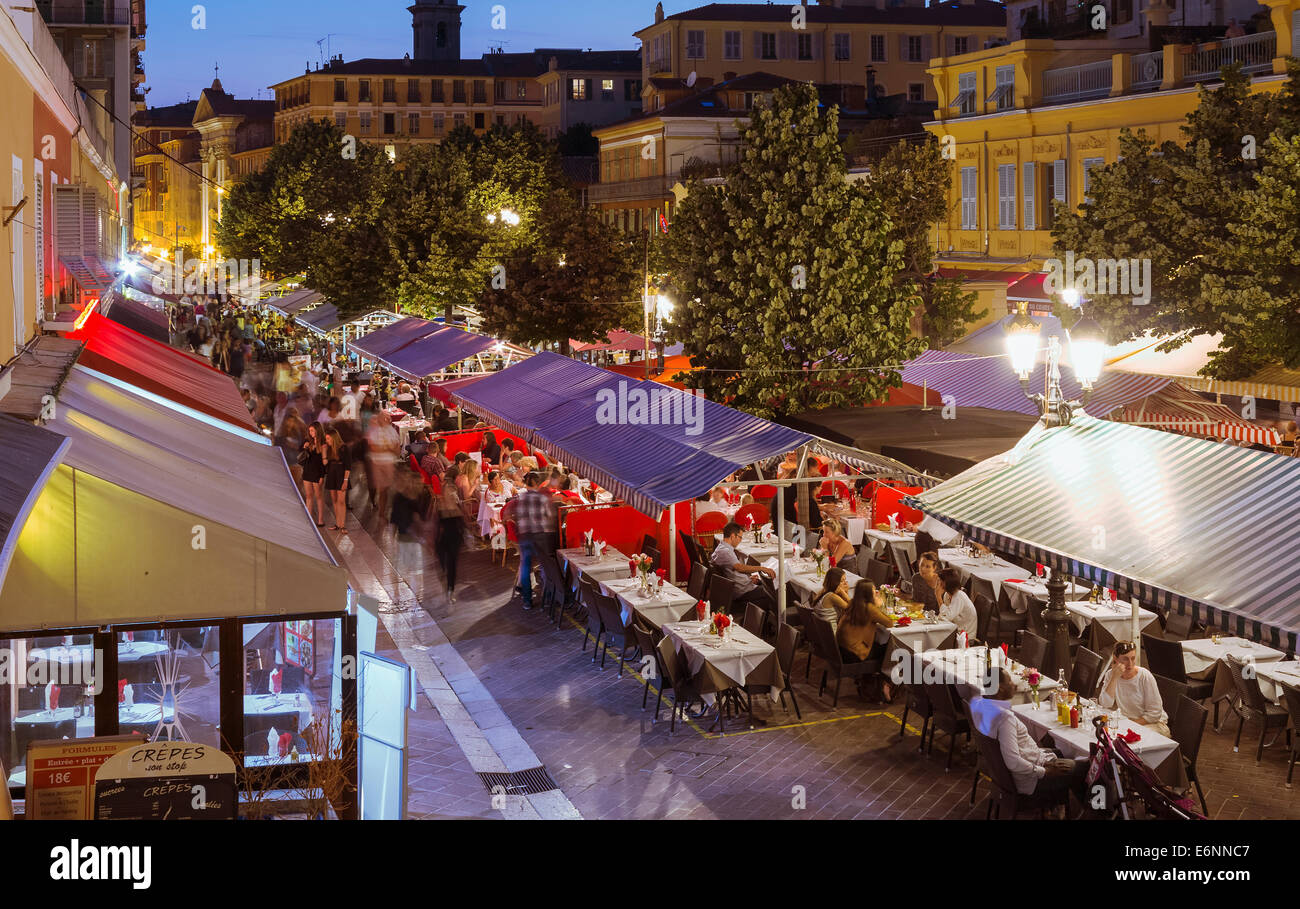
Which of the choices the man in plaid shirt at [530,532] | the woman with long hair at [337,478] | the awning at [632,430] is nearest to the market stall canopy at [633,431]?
the awning at [632,430]

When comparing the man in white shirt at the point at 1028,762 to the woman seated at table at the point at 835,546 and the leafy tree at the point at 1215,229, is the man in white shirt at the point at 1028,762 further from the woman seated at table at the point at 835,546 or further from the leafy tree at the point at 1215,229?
the leafy tree at the point at 1215,229

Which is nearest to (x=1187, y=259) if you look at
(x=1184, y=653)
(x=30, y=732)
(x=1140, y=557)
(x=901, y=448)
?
(x=901, y=448)

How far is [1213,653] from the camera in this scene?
1183 centimetres

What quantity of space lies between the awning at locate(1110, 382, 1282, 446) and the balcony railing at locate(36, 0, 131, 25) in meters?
58.9

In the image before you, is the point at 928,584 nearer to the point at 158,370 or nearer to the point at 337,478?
the point at 158,370

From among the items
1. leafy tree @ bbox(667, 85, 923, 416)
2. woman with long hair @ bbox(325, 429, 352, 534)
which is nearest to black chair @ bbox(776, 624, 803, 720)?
leafy tree @ bbox(667, 85, 923, 416)

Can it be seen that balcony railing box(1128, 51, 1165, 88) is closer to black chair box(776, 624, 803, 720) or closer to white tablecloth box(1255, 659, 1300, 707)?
white tablecloth box(1255, 659, 1300, 707)

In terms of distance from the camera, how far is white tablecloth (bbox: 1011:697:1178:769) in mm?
9367

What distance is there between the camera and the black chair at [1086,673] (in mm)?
11172

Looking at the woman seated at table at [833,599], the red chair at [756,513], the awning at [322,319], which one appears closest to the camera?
the woman seated at table at [833,599]

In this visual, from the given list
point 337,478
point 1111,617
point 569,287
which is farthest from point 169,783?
point 569,287

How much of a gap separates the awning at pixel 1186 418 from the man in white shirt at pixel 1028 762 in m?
10.8

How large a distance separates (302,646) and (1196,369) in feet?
56.6
